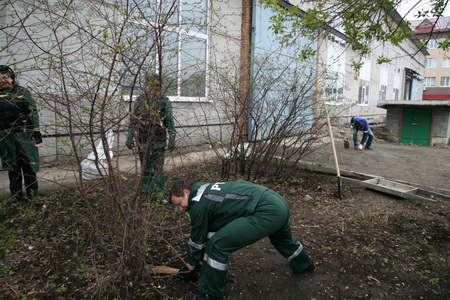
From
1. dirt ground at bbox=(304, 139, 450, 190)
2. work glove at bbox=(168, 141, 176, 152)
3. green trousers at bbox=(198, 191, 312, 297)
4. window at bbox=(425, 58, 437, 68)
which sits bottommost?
dirt ground at bbox=(304, 139, 450, 190)

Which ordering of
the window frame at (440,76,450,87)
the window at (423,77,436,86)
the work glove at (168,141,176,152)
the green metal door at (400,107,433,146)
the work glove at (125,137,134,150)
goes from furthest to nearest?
1. the window at (423,77,436,86)
2. the window frame at (440,76,450,87)
3. the green metal door at (400,107,433,146)
4. the work glove at (168,141,176,152)
5. the work glove at (125,137,134,150)

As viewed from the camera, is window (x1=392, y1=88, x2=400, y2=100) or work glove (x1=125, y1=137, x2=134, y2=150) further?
window (x1=392, y1=88, x2=400, y2=100)

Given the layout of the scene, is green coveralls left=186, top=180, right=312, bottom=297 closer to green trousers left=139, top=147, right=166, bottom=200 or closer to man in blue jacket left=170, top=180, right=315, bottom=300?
man in blue jacket left=170, top=180, right=315, bottom=300

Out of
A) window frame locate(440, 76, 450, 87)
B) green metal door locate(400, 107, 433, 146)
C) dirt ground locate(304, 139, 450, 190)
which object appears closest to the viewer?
dirt ground locate(304, 139, 450, 190)

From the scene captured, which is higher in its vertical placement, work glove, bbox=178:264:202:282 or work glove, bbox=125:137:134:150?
work glove, bbox=125:137:134:150

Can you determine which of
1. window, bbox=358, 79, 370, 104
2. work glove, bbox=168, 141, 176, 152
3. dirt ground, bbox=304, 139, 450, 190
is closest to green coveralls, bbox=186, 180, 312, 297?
work glove, bbox=168, 141, 176, 152

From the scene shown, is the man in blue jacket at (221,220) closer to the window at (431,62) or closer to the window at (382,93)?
the window at (382,93)

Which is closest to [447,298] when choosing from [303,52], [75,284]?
[75,284]

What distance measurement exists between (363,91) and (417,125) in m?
6.01

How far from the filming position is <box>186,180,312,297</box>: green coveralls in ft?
7.34

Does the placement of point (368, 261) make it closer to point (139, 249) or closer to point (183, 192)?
point (183, 192)

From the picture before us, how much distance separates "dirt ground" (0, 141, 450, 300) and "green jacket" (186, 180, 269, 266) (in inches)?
17.1

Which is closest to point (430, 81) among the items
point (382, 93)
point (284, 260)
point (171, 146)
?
point (382, 93)

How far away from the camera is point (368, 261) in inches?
120
